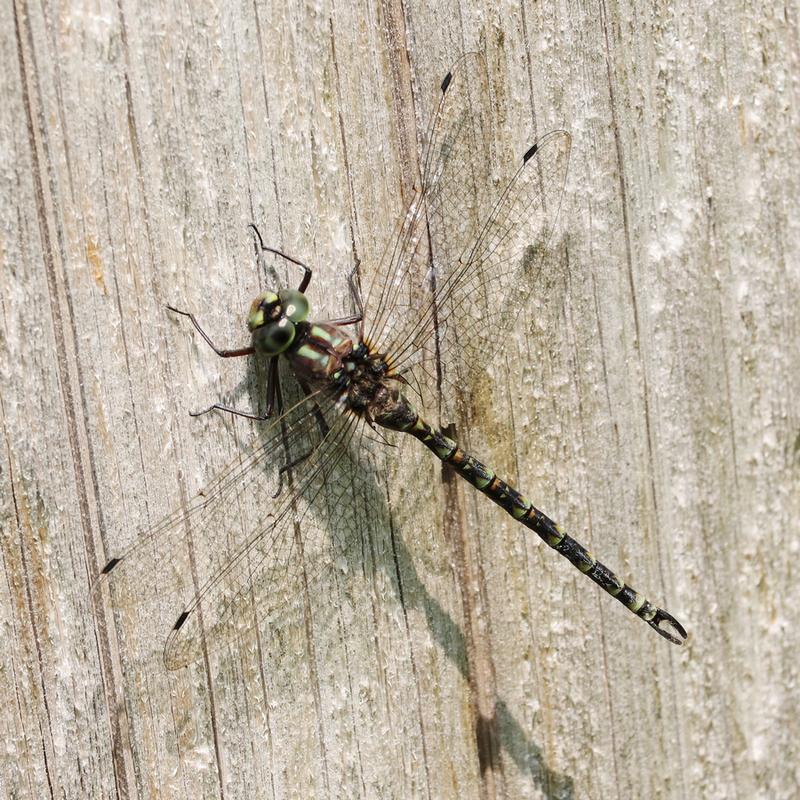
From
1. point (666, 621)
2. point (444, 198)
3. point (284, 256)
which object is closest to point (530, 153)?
point (444, 198)

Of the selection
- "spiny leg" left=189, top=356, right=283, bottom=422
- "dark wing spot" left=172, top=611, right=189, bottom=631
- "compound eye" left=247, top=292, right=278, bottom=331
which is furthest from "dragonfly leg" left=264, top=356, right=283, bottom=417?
"dark wing spot" left=172, top=611, right=189, bottom=631

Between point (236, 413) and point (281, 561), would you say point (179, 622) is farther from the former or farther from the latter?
point (236, 413)

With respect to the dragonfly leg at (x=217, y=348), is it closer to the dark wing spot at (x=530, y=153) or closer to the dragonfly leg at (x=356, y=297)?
the dragonfly leg at (x=356, y=297)

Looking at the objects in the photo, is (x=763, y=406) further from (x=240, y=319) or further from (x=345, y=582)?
(x=240, y=319)

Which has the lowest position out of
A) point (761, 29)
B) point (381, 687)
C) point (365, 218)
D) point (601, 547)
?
point (381, 687)

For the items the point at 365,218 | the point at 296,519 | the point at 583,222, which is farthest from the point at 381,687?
the point at 583,222

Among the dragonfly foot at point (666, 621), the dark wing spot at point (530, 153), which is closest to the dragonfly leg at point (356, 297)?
the dark wing spot at point (530, 153)

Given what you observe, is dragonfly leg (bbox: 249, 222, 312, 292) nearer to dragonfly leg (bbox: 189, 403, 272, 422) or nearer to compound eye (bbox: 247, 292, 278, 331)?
compound eye (bbox: 247, 292, 278, 331)
